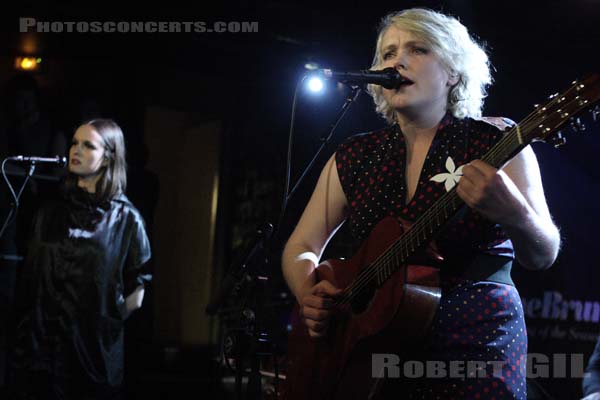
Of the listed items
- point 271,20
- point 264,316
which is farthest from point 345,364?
point 271,20

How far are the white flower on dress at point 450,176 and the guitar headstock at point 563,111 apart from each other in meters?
0.33

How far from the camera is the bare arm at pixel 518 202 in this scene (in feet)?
5.82

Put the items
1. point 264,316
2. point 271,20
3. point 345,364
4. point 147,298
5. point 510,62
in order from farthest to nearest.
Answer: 1. point 147,298
2. point 271,20
3. point 510,62
4. point 264,316
5. point 345,364

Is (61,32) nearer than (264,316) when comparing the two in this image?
No

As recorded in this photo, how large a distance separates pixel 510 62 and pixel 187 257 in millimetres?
3386

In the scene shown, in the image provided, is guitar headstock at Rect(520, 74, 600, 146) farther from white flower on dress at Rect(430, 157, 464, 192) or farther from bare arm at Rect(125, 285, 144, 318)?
bare arm at Rect(125, 285, 144, 318)

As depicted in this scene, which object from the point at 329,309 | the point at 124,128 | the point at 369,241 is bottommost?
the point at 329,309

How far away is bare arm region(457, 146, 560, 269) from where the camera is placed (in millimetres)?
1772

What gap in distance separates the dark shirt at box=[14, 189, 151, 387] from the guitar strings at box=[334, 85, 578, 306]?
2.50 metres

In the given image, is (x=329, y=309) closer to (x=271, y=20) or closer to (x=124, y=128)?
(x=271, y=20)

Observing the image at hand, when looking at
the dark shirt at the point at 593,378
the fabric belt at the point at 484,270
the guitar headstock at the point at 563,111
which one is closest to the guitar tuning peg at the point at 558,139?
the guitar headstock at the point at 563,111

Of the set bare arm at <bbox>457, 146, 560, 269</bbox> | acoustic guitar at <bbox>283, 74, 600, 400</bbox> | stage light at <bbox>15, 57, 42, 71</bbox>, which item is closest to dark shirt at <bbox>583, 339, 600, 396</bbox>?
bare arm at <bbox>457, 146, 560, 269</bbox>

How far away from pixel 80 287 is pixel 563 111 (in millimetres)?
3360

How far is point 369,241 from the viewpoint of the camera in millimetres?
2307
